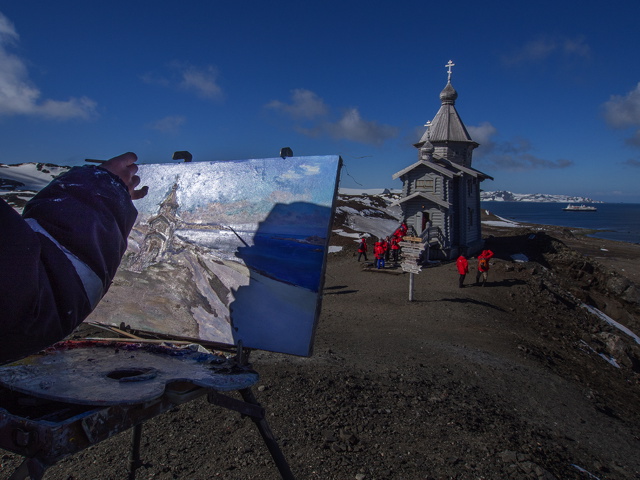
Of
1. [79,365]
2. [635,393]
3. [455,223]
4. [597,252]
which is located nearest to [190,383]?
[79,365]

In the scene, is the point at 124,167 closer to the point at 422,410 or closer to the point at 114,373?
the point at 114,373

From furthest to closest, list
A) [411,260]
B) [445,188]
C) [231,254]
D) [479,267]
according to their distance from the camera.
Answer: [445,188]
[479,267]
[411,260]
[231,254]

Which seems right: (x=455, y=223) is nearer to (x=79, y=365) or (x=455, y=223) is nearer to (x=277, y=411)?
(x=277, y=411)

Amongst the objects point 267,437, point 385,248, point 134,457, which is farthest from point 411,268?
point 267,437

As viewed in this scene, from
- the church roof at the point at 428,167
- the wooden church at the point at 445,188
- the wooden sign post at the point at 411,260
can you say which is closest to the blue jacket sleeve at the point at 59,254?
the wooden sign post at the point at 411,260

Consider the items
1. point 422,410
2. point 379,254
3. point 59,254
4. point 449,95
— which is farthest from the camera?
point 449,95

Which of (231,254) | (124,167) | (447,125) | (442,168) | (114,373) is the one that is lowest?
(114,373)

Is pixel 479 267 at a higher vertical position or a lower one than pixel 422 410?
higher
